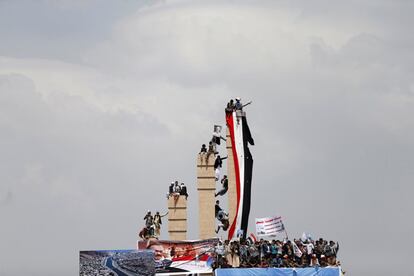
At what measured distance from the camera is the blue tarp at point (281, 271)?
64.0 meters

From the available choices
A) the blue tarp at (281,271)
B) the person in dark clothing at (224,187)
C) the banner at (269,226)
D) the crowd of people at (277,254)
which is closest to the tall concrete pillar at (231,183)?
the person in dark clothing at (224,187)

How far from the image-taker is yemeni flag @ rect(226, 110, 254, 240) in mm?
69250

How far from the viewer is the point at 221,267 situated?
6469cm

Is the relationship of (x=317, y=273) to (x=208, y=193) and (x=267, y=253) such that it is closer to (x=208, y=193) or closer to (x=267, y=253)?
(x=267, y=253)

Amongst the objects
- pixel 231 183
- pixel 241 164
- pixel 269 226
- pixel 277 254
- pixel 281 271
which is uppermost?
pixel 241 164

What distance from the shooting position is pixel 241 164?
69.7 meters

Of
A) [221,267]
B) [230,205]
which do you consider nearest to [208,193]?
[230,205]

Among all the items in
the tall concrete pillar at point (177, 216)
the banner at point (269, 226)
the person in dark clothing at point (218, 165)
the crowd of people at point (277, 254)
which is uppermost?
the person in dark clothing at point (218, 165)

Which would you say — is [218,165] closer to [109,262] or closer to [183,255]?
[183,255]

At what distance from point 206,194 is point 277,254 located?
7.30 metres

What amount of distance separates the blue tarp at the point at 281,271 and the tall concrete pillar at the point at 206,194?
566cm

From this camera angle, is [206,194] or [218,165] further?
[218,165]

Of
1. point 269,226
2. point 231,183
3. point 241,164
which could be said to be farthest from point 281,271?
point 241,164

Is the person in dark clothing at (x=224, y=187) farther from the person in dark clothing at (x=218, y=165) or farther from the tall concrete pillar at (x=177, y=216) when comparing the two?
the tall concrete pillar at (x=177, y=216)
